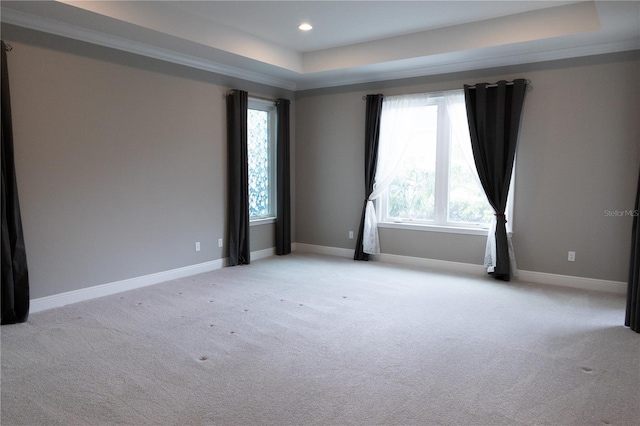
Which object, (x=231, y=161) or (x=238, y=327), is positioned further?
(x=231, y=161)

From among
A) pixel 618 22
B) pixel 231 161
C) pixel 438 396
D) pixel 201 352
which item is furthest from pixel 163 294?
pixel 618 22

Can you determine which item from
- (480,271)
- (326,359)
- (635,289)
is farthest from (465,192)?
(326,359)

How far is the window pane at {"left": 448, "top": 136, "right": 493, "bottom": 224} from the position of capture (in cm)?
532

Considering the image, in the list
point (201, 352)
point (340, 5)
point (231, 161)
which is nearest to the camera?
point (201, 352)

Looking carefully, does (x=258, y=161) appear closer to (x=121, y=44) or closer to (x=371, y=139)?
(x=371, y=139)

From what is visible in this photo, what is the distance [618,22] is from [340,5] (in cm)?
250

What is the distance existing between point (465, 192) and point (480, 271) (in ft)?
3.34

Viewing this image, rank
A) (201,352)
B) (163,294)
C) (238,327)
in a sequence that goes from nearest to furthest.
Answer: (201,352) < (238,327) < (163,294)

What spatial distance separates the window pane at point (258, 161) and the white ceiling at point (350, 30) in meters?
0.80

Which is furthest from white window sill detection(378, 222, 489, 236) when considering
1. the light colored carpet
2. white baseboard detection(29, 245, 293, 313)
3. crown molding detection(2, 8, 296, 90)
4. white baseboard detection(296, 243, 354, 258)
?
crown molding detection(2, 8, 296, 90)

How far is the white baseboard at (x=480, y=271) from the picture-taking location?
4652mm

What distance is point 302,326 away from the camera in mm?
3619

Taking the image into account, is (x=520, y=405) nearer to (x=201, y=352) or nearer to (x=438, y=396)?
(x=438, y=396)

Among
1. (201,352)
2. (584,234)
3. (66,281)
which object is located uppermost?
(584,234)
